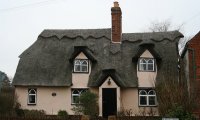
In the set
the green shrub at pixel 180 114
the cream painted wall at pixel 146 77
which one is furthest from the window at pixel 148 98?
the green shrub at pixel 180 114

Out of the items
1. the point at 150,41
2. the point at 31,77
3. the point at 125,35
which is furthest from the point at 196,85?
the point at 31,77

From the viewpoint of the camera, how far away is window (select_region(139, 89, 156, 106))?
104 ft

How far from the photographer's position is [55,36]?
118ft

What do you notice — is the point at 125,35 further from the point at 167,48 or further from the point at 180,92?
the point at 180,92

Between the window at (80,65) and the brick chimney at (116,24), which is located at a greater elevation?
the brick chimney at (116,24)

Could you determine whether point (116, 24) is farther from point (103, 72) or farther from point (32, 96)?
point (32, 96)

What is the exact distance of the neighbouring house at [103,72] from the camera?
1244 inches

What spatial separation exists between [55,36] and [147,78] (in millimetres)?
9880

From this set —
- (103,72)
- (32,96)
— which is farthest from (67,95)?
(103,72)

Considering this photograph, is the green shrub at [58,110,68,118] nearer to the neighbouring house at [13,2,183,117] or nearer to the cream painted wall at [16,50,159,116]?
the neighbouring house at [13,2,183,117]

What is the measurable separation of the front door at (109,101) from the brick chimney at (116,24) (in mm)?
5402

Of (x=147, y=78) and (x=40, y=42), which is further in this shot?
(x=40, y=42)

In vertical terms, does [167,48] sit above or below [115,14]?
below

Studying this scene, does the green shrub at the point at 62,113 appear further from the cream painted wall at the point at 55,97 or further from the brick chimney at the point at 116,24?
the brick chimney at the point at 116,24
